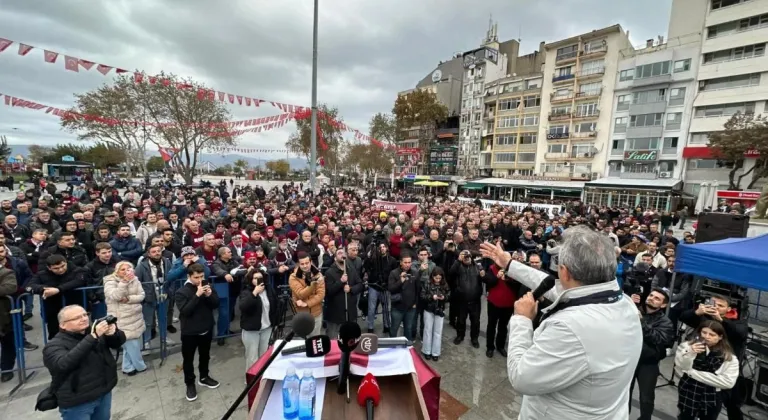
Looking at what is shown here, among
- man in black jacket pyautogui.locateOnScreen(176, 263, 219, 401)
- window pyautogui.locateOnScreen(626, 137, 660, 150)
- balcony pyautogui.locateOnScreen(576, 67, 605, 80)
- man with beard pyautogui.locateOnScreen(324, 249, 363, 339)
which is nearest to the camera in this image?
man in black jacket pyautogui.locateOnScreen(176, 263, 219, 401)

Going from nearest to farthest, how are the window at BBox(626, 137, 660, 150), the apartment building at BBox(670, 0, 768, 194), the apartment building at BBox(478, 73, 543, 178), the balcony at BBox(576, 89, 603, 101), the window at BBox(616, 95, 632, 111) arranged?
the apartment building at BBox(670, 0, 768, 194)
the window at BBox(626, 137, 660, 150)
the window at BBox(616, 95, 632, 111)
the balcony at BBox(576, 89, 603, 101)
the apartment building at BBox(478, 73, 543, 178)

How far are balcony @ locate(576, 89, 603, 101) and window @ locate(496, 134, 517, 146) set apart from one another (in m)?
8.58

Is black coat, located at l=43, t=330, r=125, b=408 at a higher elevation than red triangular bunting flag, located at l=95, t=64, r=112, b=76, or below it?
below

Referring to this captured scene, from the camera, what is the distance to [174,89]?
25656mm

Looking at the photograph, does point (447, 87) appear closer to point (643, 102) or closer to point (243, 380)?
point (643, 102)

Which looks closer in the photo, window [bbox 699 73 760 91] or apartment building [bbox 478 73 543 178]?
window [bbox 699 73 760 91]

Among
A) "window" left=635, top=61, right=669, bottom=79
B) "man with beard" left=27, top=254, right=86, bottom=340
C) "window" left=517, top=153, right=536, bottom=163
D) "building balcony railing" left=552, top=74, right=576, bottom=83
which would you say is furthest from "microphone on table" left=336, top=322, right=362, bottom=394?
"building balcony railing" left=552, top=74, right=576, bottom=83

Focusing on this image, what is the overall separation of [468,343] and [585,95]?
41.4 metres

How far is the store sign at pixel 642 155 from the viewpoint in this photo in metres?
31.9

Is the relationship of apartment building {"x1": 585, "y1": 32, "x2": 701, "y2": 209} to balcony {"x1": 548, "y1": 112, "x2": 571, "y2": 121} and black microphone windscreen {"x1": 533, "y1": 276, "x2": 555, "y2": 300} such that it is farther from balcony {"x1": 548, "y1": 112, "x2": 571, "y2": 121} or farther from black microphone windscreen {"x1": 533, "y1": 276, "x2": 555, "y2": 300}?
black microphone windscreen {"x1": 533, "y1": 276, "x2": 555, "y2": 300}

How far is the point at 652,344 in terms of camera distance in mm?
A: 3547

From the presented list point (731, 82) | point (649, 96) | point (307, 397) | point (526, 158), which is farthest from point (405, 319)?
point (526, 158)

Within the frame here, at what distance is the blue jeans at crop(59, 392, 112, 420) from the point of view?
2.77 metres

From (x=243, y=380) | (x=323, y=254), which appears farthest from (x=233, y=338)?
(x=323, y=254)
